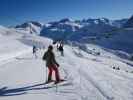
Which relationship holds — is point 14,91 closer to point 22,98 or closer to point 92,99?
point 22,98

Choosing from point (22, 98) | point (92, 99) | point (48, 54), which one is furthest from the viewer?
point (48, 54)

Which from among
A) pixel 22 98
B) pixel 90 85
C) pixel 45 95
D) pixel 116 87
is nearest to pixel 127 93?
pixel 116 87

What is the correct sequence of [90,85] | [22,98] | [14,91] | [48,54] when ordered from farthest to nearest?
[48,54] → [90,85] → [14,91] → [22,98]

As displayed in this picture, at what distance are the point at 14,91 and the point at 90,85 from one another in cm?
330

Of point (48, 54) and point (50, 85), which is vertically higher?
point (48, 54)

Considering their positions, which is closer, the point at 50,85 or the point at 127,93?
the point at 127,93

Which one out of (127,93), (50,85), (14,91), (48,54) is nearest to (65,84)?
(50,85)

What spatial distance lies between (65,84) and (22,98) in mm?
2841

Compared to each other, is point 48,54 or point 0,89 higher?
point 48,54

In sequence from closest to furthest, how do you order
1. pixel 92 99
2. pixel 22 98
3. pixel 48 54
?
pixel 92 99 → pixel 22 98 → pixel 48 54

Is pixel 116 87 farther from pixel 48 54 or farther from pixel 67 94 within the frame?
pixel 48 54

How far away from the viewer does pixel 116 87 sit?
10.7m

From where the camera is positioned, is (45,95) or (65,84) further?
(65,84)

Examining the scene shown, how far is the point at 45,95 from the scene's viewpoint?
30.9ft
